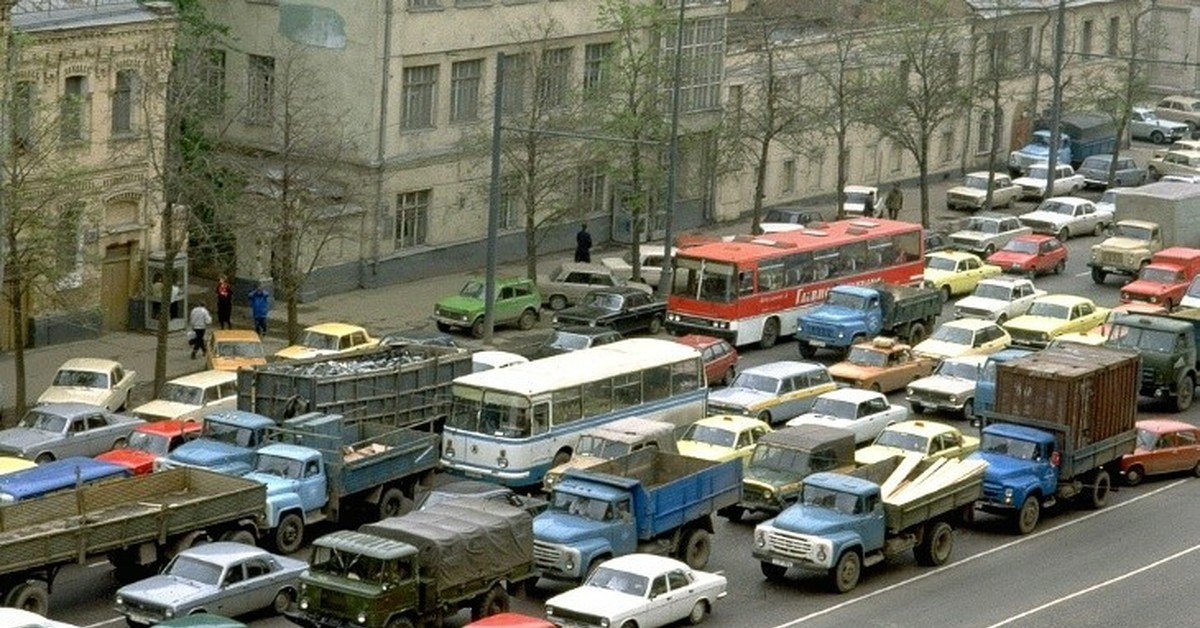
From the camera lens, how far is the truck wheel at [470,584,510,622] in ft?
127

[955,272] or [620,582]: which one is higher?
[955,272]

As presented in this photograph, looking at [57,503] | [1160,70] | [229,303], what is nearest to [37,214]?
[229,303]

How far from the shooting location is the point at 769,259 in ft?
202

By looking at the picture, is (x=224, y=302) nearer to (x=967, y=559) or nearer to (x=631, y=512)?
(x=631, y=512)

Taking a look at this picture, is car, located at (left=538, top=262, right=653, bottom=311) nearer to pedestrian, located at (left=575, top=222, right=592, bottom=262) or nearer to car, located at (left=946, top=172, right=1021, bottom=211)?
pedestrian, located at (left=575, top=222, right=592, bottom=262)

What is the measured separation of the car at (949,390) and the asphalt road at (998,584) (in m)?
6.23

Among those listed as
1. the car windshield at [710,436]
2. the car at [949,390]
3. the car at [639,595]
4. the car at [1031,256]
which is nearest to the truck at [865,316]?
the car at [949,390]

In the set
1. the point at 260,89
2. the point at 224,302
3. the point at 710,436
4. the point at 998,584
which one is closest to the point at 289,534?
the point at 710,436

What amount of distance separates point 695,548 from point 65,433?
1302 cm

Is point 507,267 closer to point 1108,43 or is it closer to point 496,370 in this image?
point 496,370

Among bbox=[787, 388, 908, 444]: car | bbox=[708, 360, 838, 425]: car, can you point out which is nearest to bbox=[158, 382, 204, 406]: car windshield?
bbox=[708, 360, 838, 425]: car

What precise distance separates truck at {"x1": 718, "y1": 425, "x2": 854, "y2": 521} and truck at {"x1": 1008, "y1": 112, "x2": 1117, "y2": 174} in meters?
→ 46.5

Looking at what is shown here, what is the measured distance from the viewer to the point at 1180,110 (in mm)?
102188

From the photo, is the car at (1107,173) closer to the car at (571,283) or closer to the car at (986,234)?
the car at (986,234)
